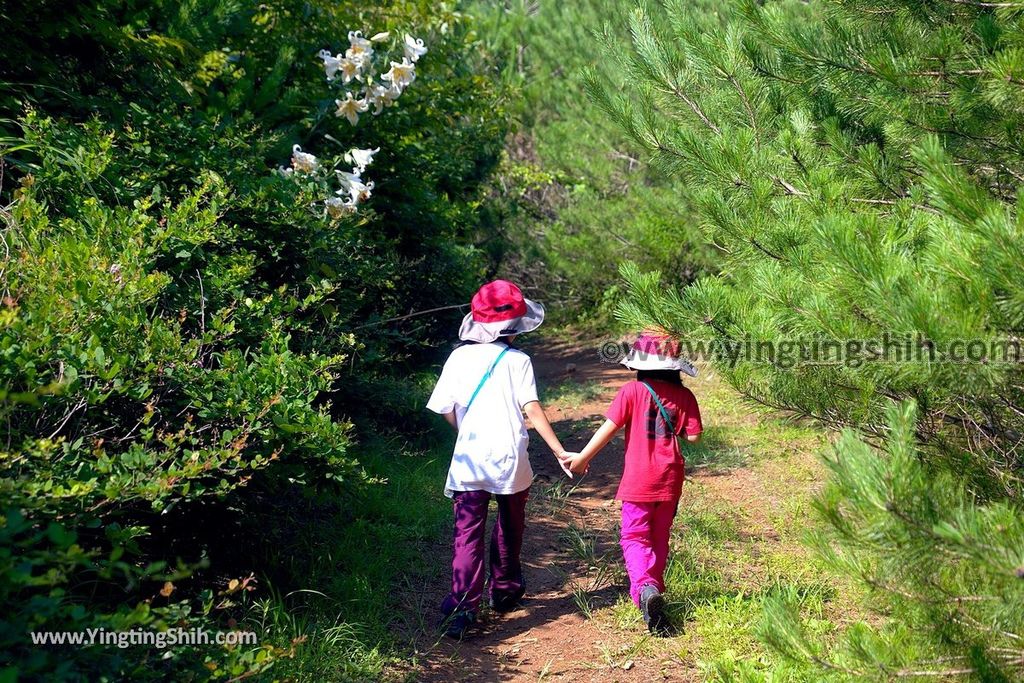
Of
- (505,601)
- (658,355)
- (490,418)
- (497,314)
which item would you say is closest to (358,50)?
(497,314)

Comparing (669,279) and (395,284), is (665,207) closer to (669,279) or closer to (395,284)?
(669,279)

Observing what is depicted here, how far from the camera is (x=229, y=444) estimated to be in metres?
3.26

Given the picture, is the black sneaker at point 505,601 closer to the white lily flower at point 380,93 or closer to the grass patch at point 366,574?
the grass patch at point 366,574

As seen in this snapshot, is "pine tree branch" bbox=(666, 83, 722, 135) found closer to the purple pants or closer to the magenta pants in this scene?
the magenta pants

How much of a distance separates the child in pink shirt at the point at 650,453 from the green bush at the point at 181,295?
Answer: 1.18 m

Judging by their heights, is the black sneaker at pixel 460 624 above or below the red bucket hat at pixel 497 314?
below

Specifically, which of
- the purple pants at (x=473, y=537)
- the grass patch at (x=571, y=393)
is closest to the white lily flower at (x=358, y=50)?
the purple pants at (x=473, y=537)

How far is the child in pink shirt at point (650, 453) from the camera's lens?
4008mm

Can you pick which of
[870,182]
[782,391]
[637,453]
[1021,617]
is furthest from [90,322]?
[870,182]

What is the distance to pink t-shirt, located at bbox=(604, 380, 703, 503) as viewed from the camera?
402 centimetres

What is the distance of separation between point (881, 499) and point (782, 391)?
1.17 m

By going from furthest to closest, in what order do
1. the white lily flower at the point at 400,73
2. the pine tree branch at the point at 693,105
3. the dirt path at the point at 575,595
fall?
1. the white lily flower at the point at 400,73
2. the pine tree branch at the point at 693,105
3. the dirt path at the point at 575,595

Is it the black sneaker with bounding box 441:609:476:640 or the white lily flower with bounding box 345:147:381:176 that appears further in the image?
the white lily flower with bounding box 345:147:381:176

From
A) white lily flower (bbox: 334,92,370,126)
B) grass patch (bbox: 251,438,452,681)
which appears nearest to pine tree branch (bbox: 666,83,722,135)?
white lily flower (bbox: 334,92,370,126)
